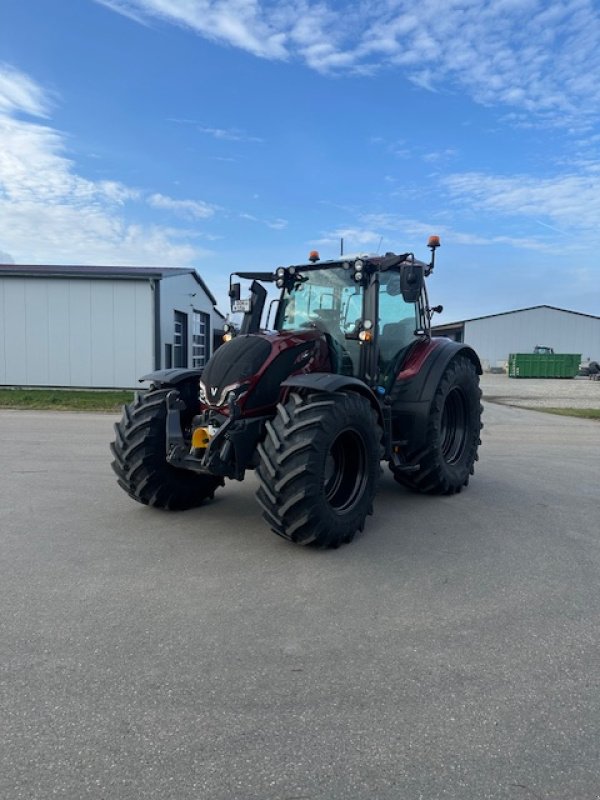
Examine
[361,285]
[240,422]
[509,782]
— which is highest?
[361,285]

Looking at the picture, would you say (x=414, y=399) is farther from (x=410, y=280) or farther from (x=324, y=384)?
(x=324, y=384)

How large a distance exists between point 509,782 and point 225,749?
3.66 ft

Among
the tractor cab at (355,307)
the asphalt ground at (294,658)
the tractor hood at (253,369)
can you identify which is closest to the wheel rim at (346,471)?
the asphalt ground at (294,658)

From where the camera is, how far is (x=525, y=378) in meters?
41.4

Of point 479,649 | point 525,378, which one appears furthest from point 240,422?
point 525,378

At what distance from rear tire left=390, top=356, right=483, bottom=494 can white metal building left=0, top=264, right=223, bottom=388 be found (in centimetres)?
1523

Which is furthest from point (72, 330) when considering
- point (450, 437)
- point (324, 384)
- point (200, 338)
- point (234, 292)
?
point (324, 384)

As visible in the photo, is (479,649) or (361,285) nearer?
(479,649)

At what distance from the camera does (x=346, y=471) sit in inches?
211

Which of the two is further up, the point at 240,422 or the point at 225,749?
the point at 240,422

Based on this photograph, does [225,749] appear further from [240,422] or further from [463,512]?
[463,512]

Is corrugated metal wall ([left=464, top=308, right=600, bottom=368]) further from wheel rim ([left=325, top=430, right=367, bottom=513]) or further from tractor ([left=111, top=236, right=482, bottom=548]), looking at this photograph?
wheel rim ([left=325, top=430, right=367, bottom=513])

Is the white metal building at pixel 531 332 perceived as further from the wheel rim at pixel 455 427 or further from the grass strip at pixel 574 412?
the wheel rim at pixel 455 427

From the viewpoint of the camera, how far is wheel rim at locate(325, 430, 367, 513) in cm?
520
